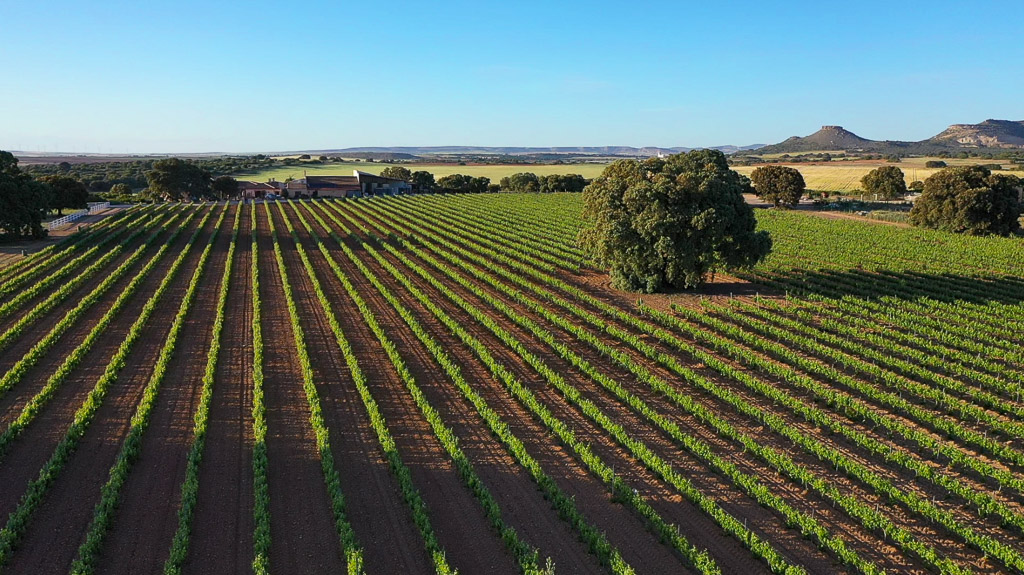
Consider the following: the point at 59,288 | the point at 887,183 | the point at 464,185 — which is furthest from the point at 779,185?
the point at 59,288

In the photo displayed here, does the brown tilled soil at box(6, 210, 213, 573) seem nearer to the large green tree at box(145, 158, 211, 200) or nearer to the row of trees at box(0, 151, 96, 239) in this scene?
the row of trees at box(0, 151, 96, 239)

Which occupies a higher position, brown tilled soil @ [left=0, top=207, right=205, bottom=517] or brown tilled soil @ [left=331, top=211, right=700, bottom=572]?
brown tilled soil @ [left=0, top=207, right=205, bottom=517]

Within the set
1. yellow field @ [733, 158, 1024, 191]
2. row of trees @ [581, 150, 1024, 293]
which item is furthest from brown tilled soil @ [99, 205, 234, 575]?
yellow field @ [733, 158, 1024, 191]

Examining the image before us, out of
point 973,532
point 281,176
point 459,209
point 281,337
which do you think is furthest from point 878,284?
point 281,176

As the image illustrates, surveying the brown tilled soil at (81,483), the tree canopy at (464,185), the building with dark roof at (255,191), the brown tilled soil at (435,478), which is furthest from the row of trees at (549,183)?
the brown tilled soil at (81,483)

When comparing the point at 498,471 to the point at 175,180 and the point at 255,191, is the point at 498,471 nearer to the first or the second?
the point at 175,180

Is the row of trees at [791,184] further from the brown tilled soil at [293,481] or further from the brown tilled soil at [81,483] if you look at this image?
the brown tilled soil at [81,483]
